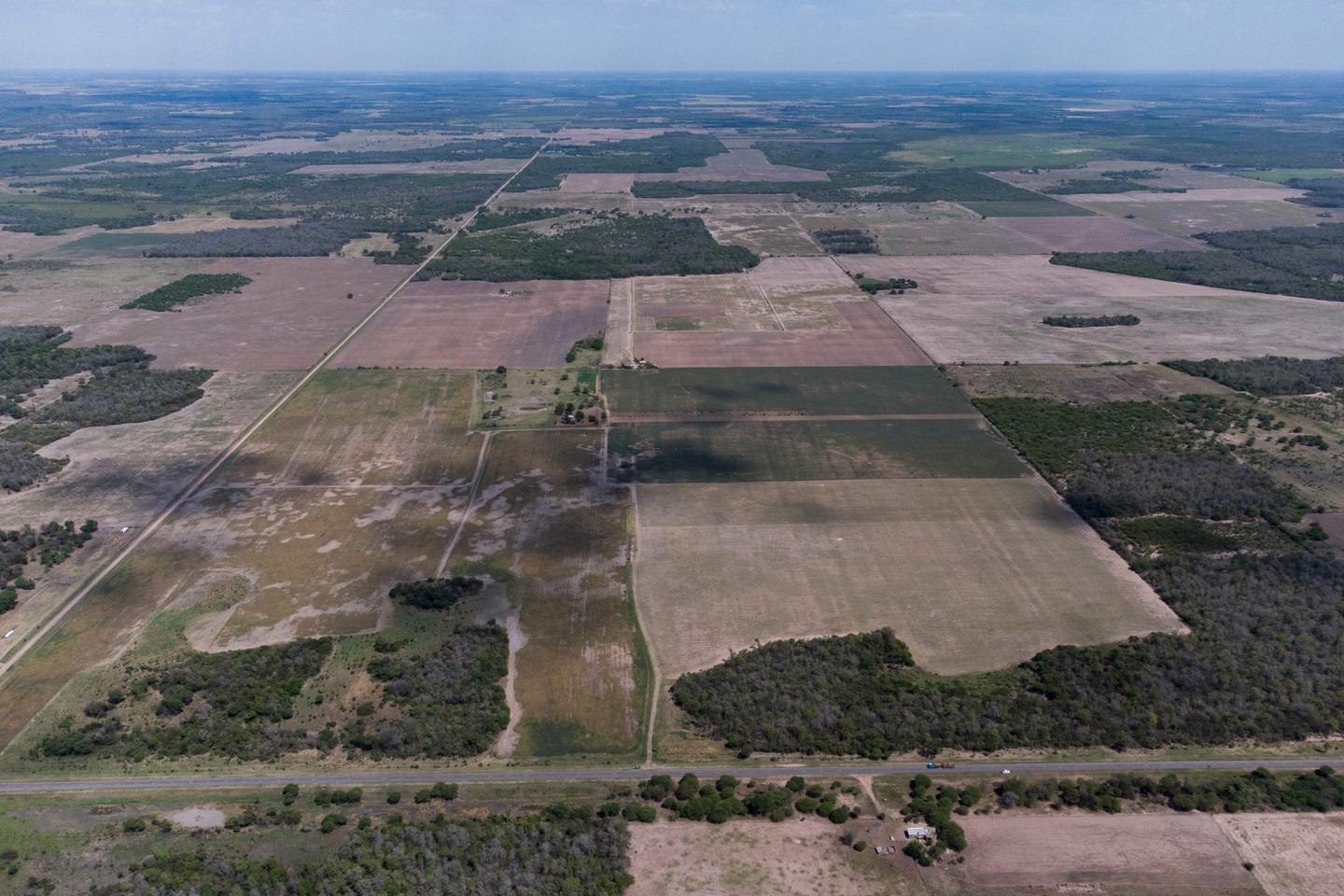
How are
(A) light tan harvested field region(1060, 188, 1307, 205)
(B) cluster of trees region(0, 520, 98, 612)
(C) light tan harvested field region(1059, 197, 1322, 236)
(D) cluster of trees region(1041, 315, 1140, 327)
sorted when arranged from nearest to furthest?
(B) cluster of trees region(0, 520, 98, 612)
(D) cluster of trees region(1041, 315, 1140, 327)
(C) light tan harvested field region(1059, 197, 1322, 236)
(A) light tan harvested field region(1060, 188, 1307, 205)

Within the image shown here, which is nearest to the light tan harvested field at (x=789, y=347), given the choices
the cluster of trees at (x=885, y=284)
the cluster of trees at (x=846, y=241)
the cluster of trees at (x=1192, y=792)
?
the cluster of trees at (x=885, y=284)

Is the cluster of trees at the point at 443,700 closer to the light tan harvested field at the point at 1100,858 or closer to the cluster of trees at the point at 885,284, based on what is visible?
the light tan harvested field at the point at 1100,858

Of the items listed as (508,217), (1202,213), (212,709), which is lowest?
(212,709)

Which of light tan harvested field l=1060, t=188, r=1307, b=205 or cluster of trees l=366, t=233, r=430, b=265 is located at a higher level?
light tan harvested field l=1060, t=188, r=1307, b=205

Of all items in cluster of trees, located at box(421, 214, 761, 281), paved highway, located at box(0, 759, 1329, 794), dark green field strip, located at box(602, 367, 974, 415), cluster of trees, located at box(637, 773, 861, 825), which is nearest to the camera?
→ cluster of trees, located at box(637, 773, 861, 825)

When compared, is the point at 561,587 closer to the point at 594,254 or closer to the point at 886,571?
the point at 886,571

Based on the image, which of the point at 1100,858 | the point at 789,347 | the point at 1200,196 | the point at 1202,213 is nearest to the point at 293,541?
the point at 1100,858

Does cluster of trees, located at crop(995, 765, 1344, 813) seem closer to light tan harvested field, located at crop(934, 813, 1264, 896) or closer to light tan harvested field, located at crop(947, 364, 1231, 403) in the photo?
light tan harvested field, located at crop(934, 813, 1264, 896)

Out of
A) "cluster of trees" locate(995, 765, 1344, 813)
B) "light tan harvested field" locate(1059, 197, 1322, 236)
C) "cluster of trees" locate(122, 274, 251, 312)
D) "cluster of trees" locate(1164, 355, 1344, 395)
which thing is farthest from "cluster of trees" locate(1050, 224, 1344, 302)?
"cluster of trees" locate(122, 274, 251, 312)
